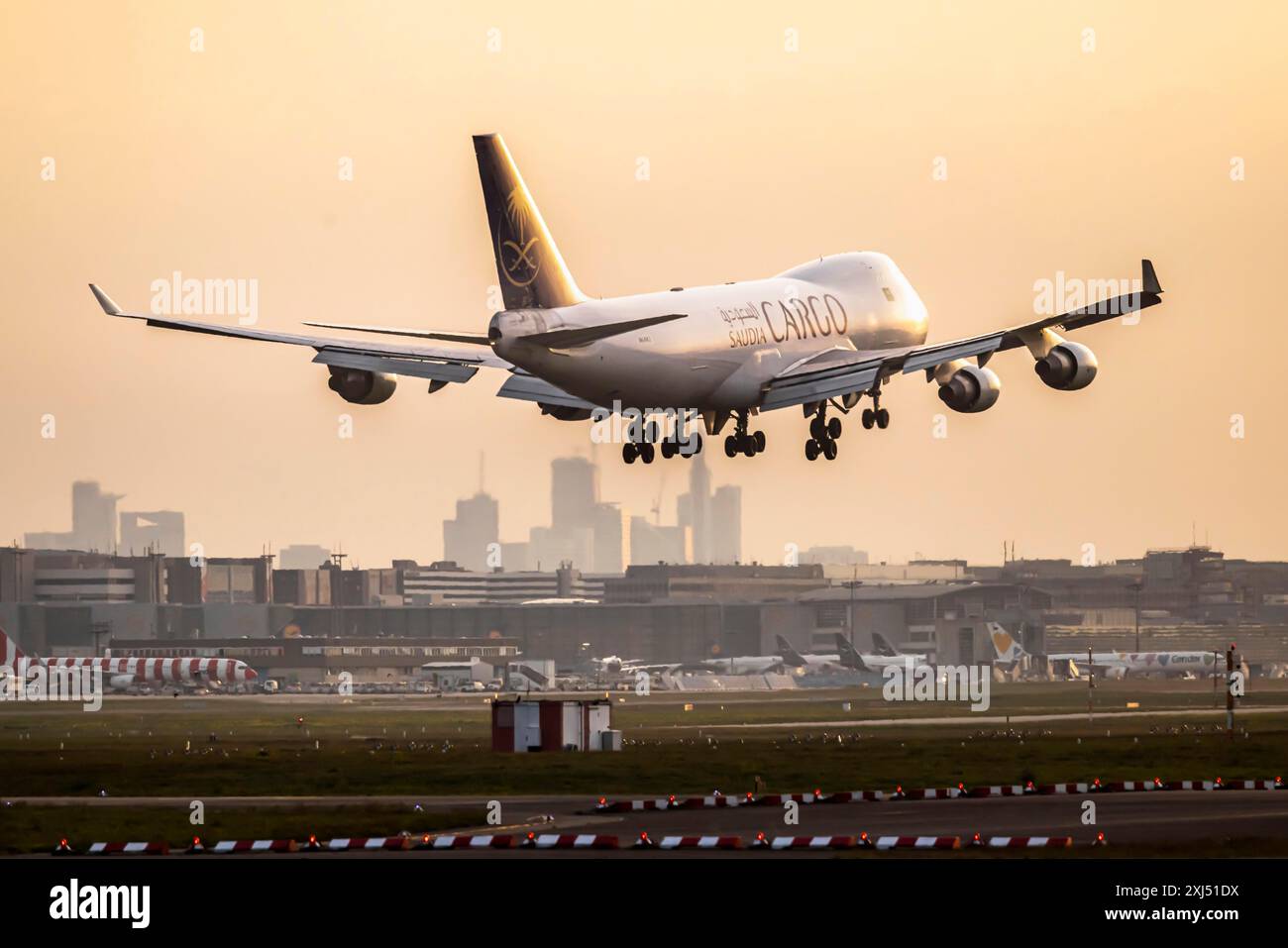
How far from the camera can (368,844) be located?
50688mm

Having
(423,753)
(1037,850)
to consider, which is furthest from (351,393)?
(1037,850)

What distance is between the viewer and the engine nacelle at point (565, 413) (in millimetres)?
79250

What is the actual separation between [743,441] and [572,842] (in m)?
32.7

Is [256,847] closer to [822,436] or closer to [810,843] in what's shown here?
[810,843]

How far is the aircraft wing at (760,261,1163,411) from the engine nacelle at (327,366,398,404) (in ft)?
44.5

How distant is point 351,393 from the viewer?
76750 millimetres

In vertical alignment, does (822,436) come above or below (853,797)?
above

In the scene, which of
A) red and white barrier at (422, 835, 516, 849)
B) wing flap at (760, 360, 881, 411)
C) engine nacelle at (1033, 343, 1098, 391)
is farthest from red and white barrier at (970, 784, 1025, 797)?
wing flap at (760, 360, 881, 411)

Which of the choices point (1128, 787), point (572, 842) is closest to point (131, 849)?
point (572, 842)

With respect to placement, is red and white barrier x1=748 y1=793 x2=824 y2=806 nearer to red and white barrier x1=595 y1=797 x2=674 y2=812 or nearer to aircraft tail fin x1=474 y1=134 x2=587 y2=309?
red and white barrier x1=595 y1=797 x2=674 y2=812

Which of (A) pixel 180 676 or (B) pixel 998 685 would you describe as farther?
(A) pixel 180 676

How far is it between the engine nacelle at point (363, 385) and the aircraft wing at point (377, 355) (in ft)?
1.28

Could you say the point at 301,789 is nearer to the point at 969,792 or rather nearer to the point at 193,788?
the point at 193,788
